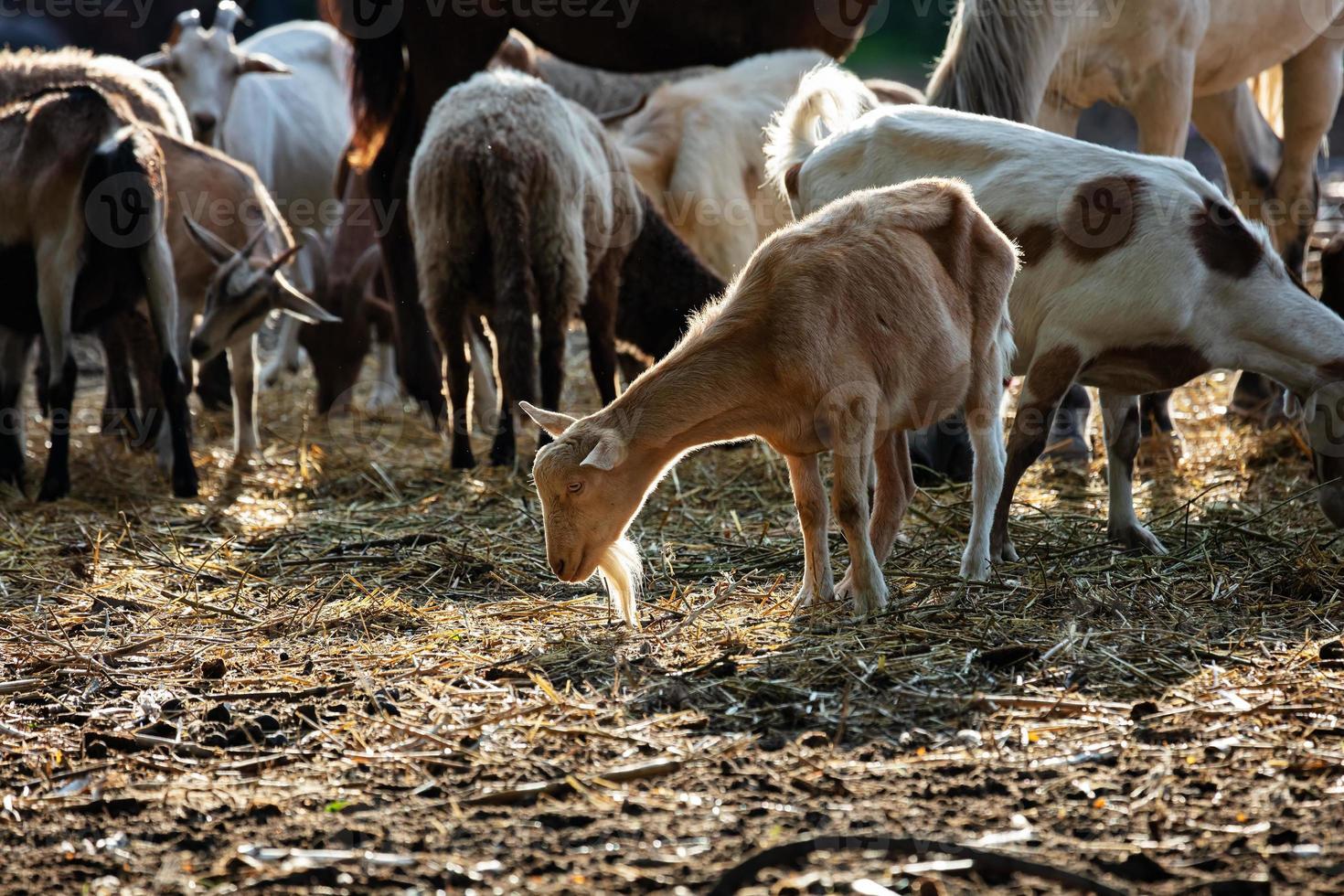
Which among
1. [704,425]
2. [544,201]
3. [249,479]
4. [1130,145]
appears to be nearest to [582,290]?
[544,201]

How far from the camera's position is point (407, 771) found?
2863 millimetres

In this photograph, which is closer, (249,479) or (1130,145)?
Answer: (249,479)

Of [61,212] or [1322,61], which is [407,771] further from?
[1322,61]

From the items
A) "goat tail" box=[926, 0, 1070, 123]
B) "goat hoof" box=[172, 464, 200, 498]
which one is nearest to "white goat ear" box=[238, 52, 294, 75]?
"goat hoof" box=[172, 464, 200, 498]

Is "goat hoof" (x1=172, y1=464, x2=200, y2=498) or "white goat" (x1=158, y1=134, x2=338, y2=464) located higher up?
"white goat" (x1=158, y1=134, x2=338, y2=464)

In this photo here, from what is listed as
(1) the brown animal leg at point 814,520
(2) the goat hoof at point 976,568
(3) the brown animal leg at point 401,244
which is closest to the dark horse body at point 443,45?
(3) the brown animal leg at point 401,244

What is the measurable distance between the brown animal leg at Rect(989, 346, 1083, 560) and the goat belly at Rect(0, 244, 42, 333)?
410cm

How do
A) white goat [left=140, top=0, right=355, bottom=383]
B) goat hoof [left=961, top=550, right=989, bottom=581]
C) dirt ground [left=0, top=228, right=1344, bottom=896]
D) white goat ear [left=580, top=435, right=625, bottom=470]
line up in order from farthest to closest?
1. white goat [left=140, top=0, right=355, bottom=383]
2. goat hoof [left=961, top=550, right=989, bottom=581]
3. white goat ear [left=580, top=435, right=625, bottom=470]
4. dirt ground [left=0, top=228, right=1344, bottom=896]

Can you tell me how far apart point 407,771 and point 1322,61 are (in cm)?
630

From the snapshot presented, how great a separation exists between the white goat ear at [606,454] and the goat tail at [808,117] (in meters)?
1.84

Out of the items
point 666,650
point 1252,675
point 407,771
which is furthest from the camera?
point 666,650

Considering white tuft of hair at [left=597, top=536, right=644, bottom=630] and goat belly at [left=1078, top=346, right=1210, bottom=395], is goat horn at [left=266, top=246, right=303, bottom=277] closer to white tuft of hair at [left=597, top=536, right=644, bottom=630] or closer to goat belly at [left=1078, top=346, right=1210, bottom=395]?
white tuft of hair at [left=597, top=536, right=644, bottom=630]

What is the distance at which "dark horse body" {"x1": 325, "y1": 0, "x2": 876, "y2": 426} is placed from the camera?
7207mm

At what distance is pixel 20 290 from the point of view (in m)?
6.29
